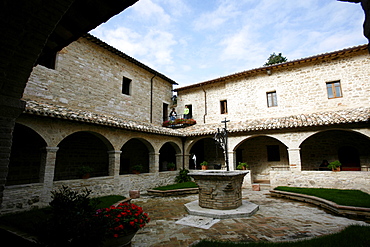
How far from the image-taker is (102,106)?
11773mm

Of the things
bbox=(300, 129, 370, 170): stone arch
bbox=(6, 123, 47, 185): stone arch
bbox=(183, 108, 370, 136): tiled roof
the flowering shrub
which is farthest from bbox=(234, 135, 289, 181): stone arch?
bbox=(6, 123, 47, 185): stone arch

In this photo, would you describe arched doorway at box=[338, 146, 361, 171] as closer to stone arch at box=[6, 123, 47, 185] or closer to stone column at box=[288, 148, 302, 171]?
stone column at box=[288, 148, 302, 171]

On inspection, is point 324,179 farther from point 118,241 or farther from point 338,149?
point 118,241

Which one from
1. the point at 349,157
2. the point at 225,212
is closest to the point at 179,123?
→ the point at 225,212

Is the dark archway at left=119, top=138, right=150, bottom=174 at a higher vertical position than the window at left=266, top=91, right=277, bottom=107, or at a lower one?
lower

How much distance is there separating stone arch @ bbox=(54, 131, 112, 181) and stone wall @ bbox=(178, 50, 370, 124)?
7721mm

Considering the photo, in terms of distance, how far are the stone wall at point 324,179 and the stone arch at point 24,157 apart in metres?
11.4

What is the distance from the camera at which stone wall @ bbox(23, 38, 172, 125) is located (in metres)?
9.47

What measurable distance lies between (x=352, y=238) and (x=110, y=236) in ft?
13.2

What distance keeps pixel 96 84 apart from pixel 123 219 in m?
9.80

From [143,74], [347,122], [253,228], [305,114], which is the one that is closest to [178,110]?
[143,74]

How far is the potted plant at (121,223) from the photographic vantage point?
335 cm

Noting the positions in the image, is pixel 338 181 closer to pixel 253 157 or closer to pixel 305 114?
pixel 305 114

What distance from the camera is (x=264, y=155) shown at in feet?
45.4
